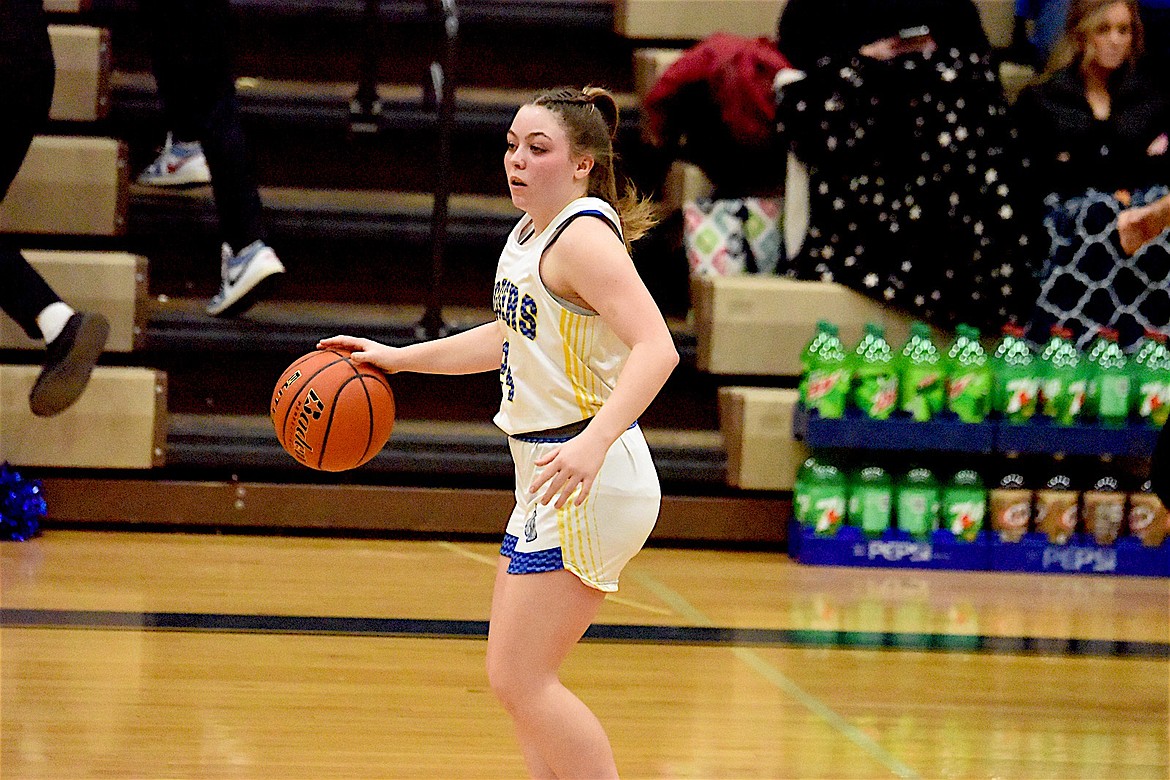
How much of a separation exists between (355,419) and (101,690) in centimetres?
100

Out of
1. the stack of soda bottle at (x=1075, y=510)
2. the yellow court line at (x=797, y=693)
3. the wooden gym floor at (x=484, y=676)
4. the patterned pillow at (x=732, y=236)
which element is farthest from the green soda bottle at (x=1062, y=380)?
the yellow court line at (x=797, y=693)

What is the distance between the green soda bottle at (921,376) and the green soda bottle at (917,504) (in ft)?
0.72

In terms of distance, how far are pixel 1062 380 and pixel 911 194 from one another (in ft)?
2.69

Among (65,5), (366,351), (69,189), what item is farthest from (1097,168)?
(65,5)

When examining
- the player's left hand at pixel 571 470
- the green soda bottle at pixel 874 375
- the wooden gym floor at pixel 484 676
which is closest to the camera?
the player's left hand at pixel 571 470

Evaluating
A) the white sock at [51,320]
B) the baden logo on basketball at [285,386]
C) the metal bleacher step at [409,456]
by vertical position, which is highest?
the baden logo on basketball at [285,386]

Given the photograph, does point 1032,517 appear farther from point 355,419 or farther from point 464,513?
point 355,419

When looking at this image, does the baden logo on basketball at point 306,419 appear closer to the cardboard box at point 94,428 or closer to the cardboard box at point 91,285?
the cardboard box at point 94,428

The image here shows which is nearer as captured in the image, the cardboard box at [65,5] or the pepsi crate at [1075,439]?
the pepsi crate at [1075,439]

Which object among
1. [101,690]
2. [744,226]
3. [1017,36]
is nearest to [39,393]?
[101,690]

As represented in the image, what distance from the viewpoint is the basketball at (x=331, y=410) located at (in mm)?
2527

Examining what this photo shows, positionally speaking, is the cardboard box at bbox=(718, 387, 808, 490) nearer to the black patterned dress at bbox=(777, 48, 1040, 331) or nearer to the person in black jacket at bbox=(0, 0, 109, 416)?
the black patterned dress at bbox=(777, 48, 1040, 331)

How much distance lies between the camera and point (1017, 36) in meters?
5.84

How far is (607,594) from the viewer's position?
3928mm
